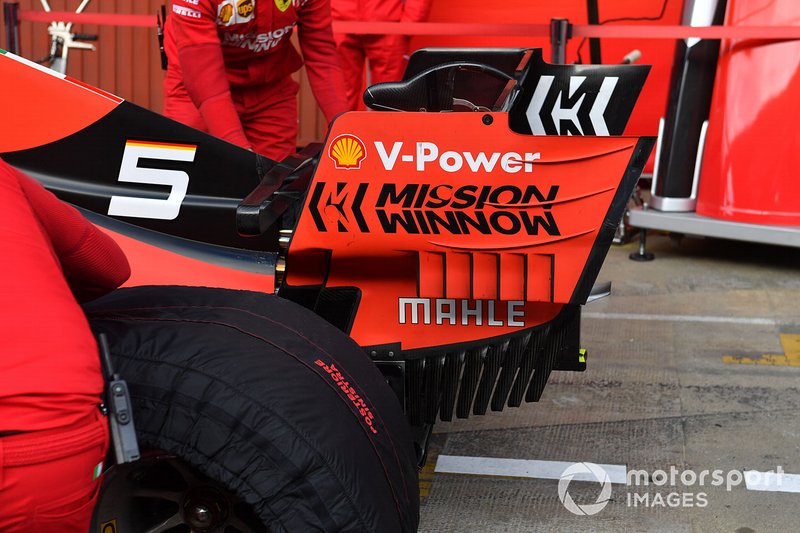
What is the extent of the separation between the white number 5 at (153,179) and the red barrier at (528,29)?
160 inches

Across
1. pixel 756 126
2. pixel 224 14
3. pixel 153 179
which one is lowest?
pixel 756 126

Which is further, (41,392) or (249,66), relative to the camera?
(249,66)

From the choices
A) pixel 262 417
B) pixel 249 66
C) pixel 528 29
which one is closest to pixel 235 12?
pixel 249 66

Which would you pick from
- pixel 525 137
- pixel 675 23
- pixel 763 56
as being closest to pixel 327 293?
pixel 525 137

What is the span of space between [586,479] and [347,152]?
1364 mm

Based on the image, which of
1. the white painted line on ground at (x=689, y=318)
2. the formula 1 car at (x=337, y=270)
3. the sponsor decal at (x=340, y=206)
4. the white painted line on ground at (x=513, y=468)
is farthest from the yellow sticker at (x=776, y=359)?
the sponsor decal at (x=340, y=206)

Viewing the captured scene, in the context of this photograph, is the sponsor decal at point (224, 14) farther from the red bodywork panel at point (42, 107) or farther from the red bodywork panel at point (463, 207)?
the red bodywork panel at point (463, 207)

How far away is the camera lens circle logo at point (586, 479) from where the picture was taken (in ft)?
9.85

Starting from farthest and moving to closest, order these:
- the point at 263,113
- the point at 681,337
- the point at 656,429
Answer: the point at 681,337, the point at 263,113, the point at 656,429

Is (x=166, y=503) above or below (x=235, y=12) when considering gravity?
below

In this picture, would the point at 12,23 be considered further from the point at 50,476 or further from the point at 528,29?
the point at 50,476

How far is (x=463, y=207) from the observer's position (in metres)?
2.53

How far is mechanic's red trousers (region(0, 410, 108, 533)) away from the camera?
1503 mm

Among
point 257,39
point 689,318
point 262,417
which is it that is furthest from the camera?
point 689,318
